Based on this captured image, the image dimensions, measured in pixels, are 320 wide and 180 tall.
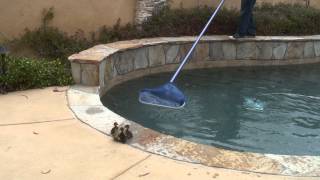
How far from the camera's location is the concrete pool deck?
4.14 m

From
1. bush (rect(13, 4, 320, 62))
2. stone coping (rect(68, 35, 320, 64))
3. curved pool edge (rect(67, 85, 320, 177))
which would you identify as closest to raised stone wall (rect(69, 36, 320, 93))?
stone coping (rect(68, 35, 320, 64))

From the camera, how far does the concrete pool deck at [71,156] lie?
163 inches

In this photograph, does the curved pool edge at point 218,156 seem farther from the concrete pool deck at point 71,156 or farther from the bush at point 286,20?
the bush at point 286,20

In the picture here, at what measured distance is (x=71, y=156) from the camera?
175 inches

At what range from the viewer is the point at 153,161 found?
4.38 m

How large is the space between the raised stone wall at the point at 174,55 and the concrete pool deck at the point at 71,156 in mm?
1287

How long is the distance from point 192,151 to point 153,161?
1.32 ft

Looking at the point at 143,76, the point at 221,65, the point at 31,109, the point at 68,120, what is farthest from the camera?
the point at 221,65

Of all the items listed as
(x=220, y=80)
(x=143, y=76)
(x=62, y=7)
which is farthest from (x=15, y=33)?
(x=220, y=80)

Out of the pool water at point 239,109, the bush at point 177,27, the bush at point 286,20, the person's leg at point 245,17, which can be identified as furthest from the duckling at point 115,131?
the bush at point 286,20

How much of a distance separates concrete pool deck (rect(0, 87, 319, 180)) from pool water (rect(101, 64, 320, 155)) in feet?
3.90

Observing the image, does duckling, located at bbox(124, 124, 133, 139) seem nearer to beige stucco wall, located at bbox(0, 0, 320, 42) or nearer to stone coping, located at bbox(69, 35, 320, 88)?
stone coping, located at bbox(69, 35, 320, 88)

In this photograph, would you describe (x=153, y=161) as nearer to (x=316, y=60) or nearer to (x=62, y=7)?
(x=62, y=7)

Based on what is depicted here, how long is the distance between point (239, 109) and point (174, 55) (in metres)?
2.24
